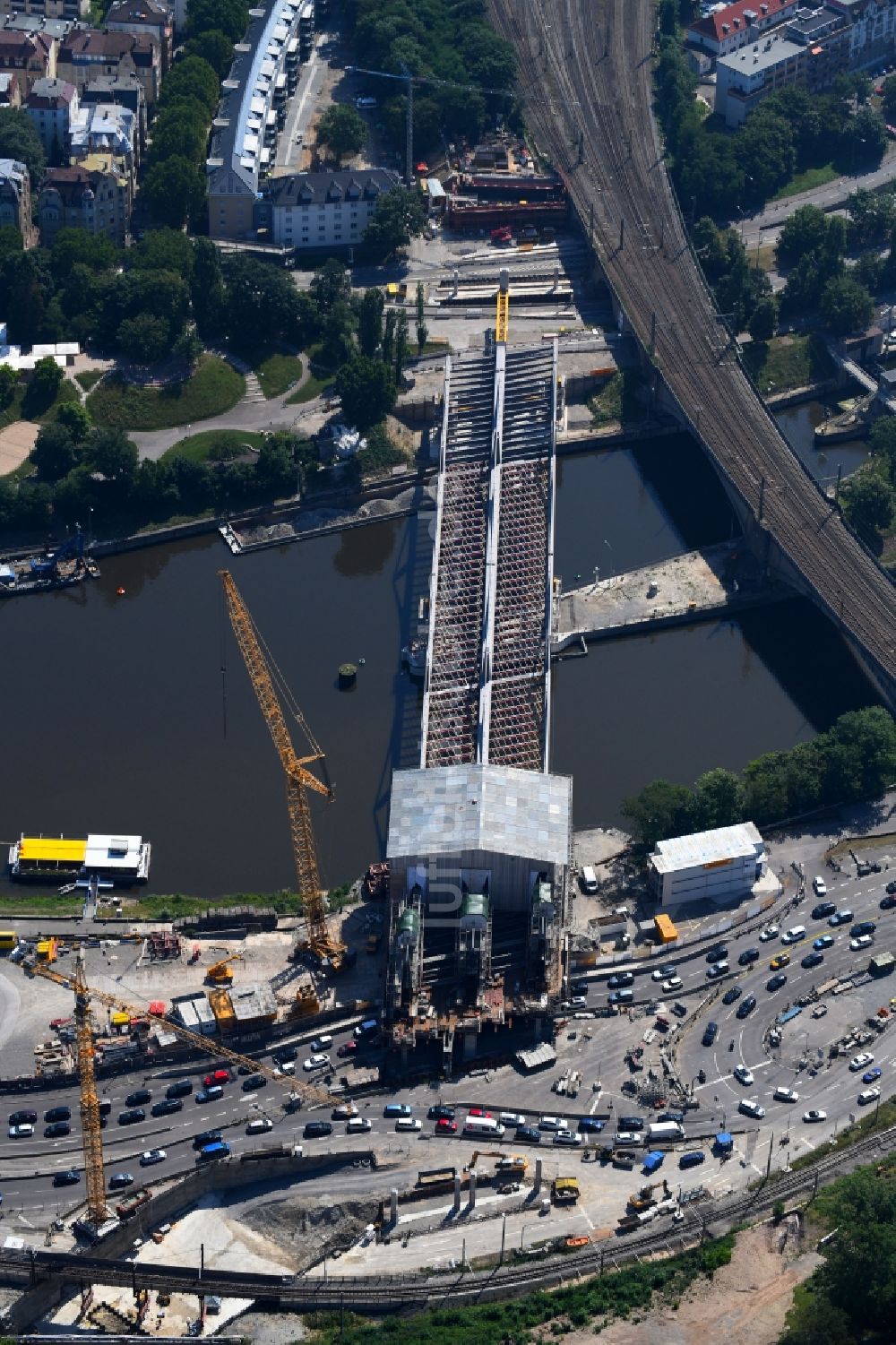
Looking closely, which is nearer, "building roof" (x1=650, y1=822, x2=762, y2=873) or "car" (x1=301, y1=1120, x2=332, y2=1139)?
"car" (x1=301, y1=1120, x2=332, y2=1139)

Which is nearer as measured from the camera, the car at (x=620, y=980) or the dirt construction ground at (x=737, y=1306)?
the dirt construction ground at (x=737, y=1306)

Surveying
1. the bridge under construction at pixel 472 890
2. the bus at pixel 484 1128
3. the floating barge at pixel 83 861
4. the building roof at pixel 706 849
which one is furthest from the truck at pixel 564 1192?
the floating barge at pixel 83 861

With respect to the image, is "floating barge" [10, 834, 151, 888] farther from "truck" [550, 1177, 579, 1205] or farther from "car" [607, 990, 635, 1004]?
"truck" [550, 1177, 579, 1205]

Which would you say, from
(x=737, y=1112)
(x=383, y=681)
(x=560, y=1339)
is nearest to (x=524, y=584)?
(x=383, y=681)

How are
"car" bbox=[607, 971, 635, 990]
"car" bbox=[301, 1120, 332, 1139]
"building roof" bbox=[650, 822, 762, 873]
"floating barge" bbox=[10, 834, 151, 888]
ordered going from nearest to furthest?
"car" bbox=[301, 1120, 332, 1139]
"car" bbox=[607, 971, 635, 990]
"building roof" bbox=[650, 822, 762, 873]
"floating barge" bbox=[10, 834, 151, 888]

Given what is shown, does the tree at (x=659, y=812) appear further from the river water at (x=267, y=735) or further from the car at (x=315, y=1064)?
the car at (x=315, y=1064)

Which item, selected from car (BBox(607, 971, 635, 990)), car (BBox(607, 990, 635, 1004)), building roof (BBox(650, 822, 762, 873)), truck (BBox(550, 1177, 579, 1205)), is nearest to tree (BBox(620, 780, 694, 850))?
building roof (BBox(650, 822, 762, 873))
